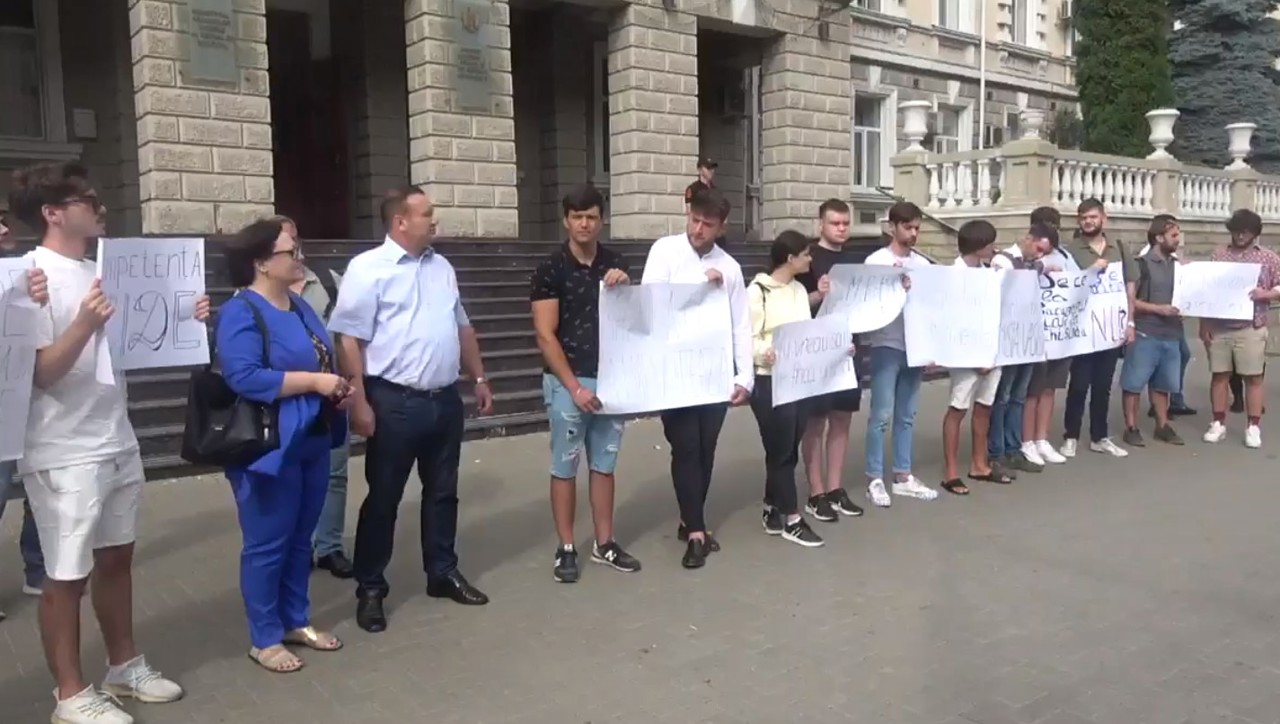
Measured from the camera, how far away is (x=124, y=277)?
421cm

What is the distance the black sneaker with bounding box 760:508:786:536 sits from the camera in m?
6.26

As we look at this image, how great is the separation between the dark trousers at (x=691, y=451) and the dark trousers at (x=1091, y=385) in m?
3.97

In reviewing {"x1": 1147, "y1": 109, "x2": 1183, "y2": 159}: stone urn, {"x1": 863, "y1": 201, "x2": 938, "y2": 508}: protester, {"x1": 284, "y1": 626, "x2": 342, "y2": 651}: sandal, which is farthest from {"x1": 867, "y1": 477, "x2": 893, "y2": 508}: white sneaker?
{"x1": 1147, "y1": 109, "x2": 1183, "y2": 159}: stone urn

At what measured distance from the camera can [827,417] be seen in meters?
6.64

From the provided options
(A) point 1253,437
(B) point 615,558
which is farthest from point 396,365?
(A) point 1253,437

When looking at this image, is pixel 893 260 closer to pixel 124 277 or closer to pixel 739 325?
pixel 739 325

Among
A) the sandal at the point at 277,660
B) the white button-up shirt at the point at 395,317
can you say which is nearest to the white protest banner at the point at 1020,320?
the white button-up shirt at the point at 395,317

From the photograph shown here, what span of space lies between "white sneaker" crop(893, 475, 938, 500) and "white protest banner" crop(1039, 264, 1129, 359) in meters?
1.55

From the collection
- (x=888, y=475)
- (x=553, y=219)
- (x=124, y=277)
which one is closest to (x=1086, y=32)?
(x=553, y=219)

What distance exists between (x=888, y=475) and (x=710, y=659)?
388 cm

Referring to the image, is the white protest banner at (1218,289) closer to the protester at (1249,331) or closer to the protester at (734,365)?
the protester at (1249,331)

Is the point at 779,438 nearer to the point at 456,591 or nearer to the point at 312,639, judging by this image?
the point at 456,591

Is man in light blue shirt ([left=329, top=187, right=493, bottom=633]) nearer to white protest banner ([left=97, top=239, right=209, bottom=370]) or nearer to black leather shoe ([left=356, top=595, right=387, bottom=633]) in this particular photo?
black leather shoe ([left=356, top=595, right=387, bottom=633])

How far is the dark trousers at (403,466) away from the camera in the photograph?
467 centimetres
